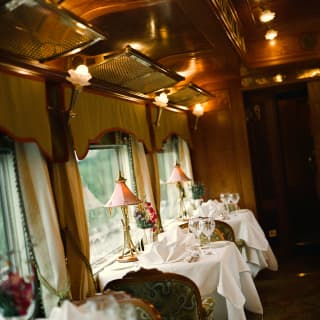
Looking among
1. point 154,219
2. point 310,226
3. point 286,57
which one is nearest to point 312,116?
point 286,57

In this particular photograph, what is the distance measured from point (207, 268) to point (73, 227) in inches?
39.7

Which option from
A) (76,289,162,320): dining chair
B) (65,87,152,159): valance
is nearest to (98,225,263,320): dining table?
(65,87,152,159): valance

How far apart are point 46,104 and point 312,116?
14.8 ft

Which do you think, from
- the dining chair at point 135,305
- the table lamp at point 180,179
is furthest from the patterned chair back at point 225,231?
the dining chair at point 135,305

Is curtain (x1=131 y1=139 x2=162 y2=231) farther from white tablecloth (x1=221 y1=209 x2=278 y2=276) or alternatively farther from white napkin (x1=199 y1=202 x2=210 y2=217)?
white tablecloth (x1=221 y1=209 x2=278 y2=276)

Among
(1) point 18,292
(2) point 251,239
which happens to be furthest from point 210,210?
(1) point 18,292

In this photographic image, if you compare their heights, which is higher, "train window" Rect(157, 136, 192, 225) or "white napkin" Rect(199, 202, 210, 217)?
"train window" Rect(157, 136, 192, 225)

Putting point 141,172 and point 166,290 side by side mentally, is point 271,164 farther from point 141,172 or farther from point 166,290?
point 166,290

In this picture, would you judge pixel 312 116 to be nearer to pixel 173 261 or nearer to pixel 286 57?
pixel 286 57

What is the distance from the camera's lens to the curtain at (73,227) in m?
3.13

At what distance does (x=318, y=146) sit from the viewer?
21.2ft

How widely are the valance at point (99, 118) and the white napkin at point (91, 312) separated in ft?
4.98

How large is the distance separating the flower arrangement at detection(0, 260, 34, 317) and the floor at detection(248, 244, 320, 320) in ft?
9.68

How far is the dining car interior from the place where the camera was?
104 inches
